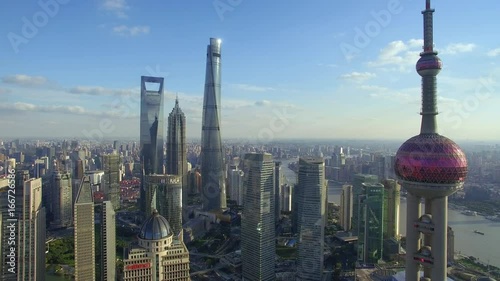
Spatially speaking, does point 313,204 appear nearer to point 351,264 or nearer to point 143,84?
point 351,264

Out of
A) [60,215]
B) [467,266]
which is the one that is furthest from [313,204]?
[60,215]

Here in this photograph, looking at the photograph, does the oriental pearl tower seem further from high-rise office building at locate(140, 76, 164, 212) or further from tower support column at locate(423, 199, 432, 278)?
high-rise office building at locate(140, 76, 164, 212)

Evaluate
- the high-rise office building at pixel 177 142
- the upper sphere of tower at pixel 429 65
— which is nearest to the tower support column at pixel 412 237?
the upper sphere of tower at pixel 429 65

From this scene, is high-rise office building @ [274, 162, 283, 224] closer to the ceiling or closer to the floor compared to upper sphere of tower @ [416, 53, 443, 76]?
closer to the floor

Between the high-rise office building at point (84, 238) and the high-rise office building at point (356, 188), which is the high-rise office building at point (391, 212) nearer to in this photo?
the high-rise office building at point (356, 188)

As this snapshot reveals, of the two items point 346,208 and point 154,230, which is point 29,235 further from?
point 346,208

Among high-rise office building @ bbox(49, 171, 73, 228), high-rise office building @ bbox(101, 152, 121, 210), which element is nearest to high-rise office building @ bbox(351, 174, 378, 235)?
high-rise office building @ bbox(101, 152, 121, 210)
